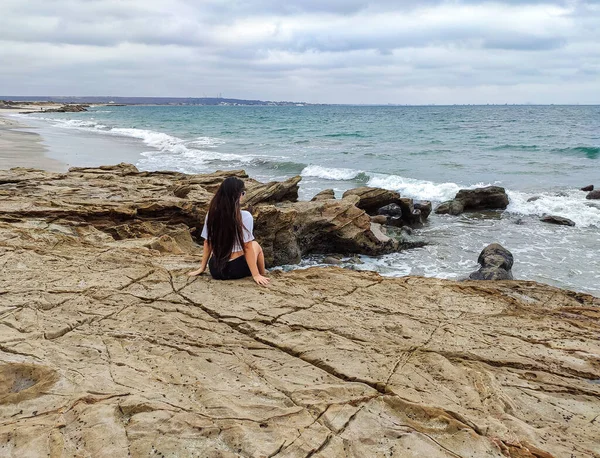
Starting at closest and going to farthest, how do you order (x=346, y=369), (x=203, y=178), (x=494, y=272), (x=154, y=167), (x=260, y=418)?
(x=260, y=418), (x=346, y=369), (x=494, y=272), (x=203, y=178), (x=154, y=167)

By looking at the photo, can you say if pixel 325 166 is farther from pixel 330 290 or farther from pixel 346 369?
pixel 346 369

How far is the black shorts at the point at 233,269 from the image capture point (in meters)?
5.26

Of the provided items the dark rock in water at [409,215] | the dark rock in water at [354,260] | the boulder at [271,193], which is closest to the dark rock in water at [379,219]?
the dark rock in water at [409,215]

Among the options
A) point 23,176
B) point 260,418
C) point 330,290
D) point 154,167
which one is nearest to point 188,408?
point 260,418

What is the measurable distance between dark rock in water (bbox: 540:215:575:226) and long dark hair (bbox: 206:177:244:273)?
474 inches

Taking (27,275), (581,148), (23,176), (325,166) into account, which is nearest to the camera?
(27,275)

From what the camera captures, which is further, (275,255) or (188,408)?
(275,255)

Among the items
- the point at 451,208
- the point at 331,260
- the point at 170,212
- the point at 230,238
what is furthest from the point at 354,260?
the point at 451,208

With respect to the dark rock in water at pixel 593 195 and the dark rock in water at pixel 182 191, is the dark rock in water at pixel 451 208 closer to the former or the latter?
the dark rock in water at pixel 593 195

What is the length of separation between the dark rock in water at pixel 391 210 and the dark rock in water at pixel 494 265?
12.8 feet

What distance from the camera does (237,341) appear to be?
402cm

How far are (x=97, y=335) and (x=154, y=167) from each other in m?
19.1

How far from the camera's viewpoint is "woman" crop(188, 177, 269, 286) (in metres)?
→ 5.15

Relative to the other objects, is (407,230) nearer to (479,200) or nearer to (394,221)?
(394,221)
